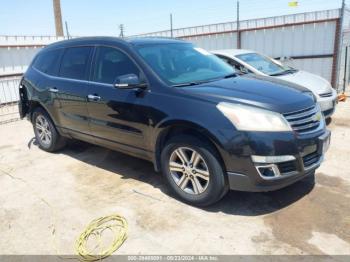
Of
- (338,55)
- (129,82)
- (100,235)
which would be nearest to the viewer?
(100,235)

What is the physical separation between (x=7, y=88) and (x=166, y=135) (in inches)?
374

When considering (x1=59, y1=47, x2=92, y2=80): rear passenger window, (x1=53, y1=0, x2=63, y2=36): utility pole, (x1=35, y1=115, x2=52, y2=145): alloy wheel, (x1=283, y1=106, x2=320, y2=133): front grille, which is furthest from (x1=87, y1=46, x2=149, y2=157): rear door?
(x1=53, y1=0, x2=63, y2=36): utility pole

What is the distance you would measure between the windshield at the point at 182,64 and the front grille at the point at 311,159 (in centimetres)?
138

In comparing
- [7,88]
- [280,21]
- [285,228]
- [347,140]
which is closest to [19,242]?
[285,228]

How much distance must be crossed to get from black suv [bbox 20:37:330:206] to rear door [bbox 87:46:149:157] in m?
0.01

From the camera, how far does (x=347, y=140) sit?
18.7 feet

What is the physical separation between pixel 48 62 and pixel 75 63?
2.81ft

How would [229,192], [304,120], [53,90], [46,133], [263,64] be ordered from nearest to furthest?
[304,120]
[229,192]
[53,90]
[46,133]
[263,64]

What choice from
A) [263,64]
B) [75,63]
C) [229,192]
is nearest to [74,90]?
[75,63]

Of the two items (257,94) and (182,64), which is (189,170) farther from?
(182,64)

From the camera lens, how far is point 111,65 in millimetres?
4297

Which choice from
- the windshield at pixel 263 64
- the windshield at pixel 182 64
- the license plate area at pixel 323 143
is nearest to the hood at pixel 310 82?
the windshield at pixel 263 64

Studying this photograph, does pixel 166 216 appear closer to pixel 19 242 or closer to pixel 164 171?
pixel 164 171

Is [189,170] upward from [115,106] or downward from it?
downward
